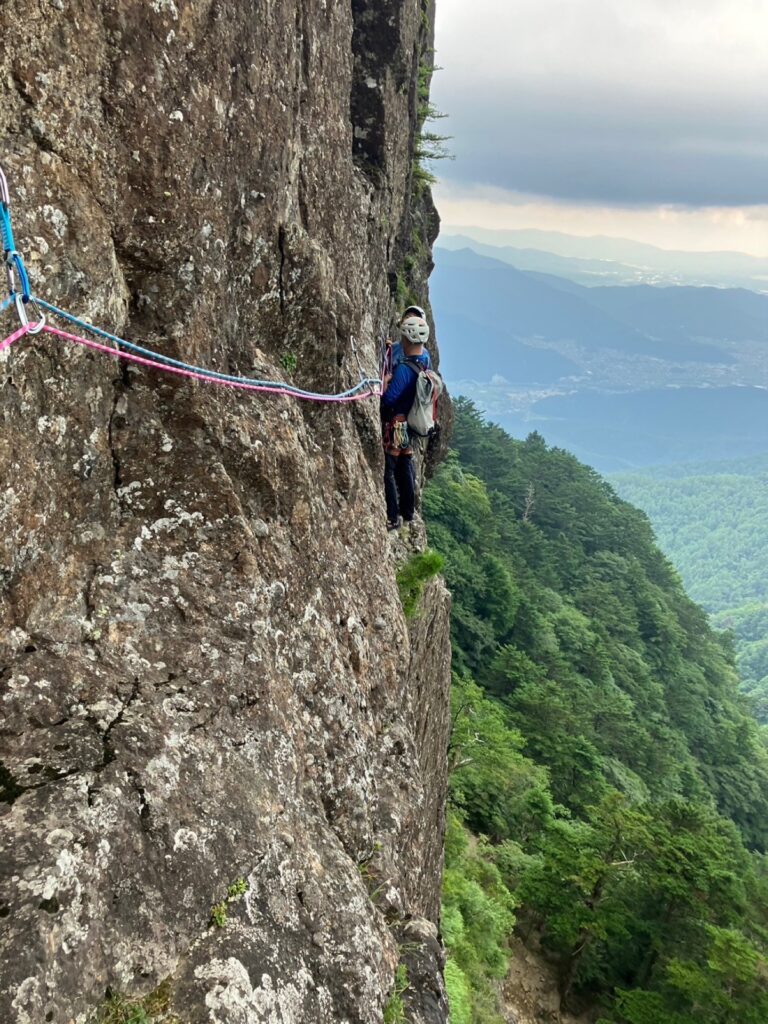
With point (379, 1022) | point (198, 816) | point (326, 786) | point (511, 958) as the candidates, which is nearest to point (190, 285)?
point (198, 816)

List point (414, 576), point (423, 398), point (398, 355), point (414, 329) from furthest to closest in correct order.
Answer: point (414, 576) → point (398, 355) → point (423, 398) → point (414, 329)

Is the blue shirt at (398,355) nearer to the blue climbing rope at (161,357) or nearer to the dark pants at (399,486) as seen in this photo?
Result: the dark pants at (399,486)

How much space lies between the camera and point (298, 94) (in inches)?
287

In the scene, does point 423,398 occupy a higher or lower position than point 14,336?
higher

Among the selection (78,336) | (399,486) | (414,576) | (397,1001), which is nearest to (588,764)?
(414,576)

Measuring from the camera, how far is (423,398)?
9875mm

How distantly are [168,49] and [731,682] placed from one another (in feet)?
287

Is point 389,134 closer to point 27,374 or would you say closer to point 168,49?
point 168,49

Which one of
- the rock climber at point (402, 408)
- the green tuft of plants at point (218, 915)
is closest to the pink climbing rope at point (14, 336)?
the green tuft of plants at point (218, 915)

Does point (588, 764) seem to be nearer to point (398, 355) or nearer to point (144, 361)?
point (398, 355)

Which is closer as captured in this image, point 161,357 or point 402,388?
point 161,357

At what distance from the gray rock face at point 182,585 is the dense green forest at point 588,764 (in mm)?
11000

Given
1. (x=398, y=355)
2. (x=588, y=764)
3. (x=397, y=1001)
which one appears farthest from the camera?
(x=588, y=764)

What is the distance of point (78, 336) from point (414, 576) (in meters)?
7.97
